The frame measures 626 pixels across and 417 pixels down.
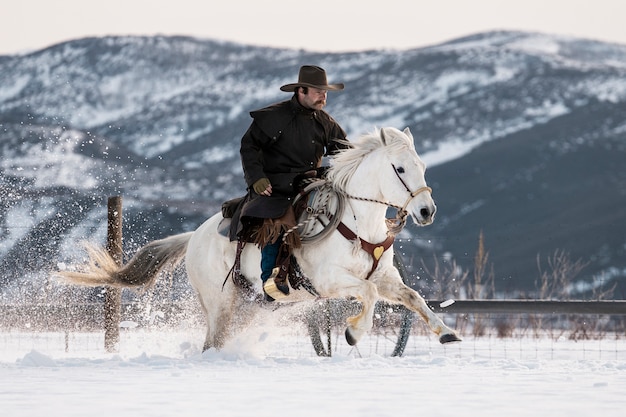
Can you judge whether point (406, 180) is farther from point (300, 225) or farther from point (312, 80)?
point (312, 80)

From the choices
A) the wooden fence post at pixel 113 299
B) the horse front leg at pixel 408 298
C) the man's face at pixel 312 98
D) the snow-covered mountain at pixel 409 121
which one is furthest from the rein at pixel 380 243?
the snow-covered mountain at pixel 409 121

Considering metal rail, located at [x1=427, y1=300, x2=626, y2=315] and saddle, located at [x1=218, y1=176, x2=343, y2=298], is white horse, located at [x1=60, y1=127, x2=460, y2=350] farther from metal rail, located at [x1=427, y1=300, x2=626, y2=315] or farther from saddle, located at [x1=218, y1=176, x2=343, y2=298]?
metal rail, located at [x1=427, y1=300, x2=626, y2=315]

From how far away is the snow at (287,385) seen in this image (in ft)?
18.4

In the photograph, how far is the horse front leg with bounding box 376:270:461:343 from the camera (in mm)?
7816

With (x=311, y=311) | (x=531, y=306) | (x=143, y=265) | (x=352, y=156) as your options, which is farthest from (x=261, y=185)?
(x=531, y=306)

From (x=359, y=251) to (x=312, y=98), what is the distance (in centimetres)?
123

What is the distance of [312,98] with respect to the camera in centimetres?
840

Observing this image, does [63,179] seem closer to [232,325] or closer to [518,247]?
[518,247]

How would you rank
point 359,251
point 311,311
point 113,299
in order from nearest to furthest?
point 359,251 → point 311,311 → point 113,299

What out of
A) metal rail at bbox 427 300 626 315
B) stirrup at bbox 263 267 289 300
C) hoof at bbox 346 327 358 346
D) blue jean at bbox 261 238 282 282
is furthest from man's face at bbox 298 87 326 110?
metal rail at bbox 427 300 626 315

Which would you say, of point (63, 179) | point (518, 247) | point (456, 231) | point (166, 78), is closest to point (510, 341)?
point (63, 179)

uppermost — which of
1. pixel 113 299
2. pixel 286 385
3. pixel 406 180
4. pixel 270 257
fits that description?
pixel 406 180

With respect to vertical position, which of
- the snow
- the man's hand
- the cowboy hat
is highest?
the cowboy hat

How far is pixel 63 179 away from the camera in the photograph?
66562 millimetres
